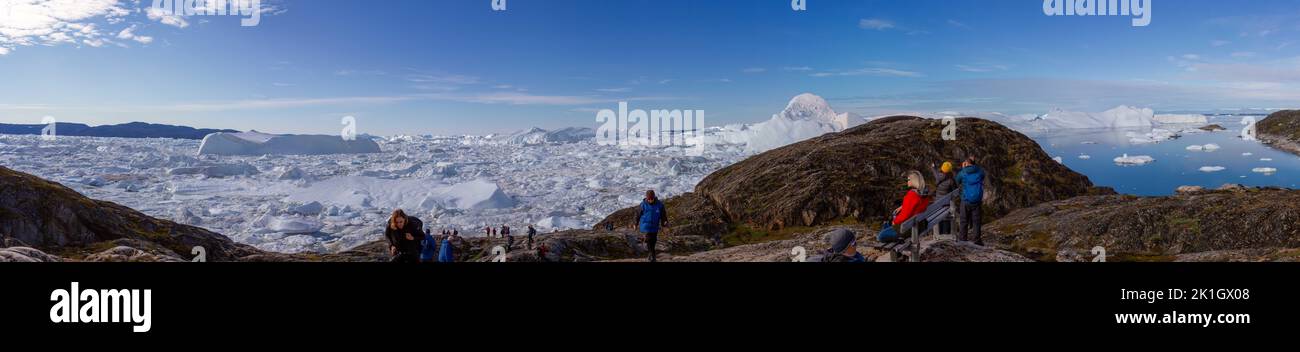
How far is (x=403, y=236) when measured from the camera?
11398 mm

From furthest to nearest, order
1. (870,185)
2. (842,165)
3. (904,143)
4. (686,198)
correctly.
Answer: (686,198) < (904,143) < (842,165) < (870,185)

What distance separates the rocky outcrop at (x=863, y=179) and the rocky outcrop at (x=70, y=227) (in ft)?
91.4

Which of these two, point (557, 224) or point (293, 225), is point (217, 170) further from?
point (557, 224)

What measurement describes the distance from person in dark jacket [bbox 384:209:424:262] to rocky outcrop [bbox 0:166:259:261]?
22607mm

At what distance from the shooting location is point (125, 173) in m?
150

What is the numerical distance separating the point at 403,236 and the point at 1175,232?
23143 mm

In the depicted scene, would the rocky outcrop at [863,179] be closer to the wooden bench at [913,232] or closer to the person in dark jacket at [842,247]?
the wooden bench at [913,232]

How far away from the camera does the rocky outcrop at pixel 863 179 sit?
34344 mm

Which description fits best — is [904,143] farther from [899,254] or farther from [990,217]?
[899,254]

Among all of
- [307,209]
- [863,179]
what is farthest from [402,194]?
[863,179]

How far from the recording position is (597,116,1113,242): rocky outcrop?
113 ft
